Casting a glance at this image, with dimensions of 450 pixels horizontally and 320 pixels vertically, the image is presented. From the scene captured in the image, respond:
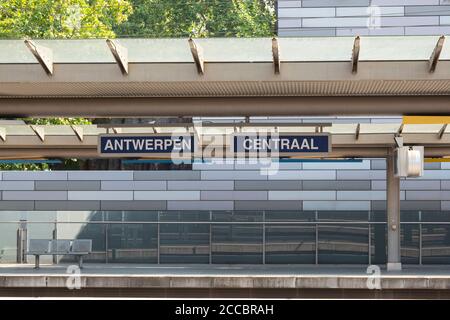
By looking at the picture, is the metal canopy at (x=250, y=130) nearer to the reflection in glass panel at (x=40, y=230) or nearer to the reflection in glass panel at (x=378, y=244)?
the reflection in glass panel at (x=40, y=230)

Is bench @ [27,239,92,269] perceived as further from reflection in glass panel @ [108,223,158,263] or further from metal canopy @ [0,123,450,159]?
metal canopy @ [0,123,450,159]

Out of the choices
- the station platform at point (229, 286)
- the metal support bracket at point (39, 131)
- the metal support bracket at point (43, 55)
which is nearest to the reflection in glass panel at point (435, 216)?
the station platform at point (229, 286)

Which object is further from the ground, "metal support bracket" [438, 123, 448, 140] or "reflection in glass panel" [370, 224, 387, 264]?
"metal support bracket" [438, 123, 448, 140]

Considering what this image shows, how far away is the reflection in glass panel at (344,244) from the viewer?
2445 cm

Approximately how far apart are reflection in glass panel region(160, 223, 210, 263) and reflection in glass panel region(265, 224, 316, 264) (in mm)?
1666

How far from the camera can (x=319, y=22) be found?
2523 cm

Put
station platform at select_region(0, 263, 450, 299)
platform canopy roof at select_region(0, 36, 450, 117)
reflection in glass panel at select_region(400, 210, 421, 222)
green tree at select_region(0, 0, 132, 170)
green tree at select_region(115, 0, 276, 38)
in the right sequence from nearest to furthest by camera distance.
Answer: platform canopy roof at select_region(0, 36, 450, 117) → station platform at select_region(0, 263, 450, 299) → reflection in glass panel at select_region(400, 210, 421, 222) → green tree at select_region(0, 0, 132, 170) → green tree at select_region(115, 0, 276, 38)

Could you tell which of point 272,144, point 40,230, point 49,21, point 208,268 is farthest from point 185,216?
point 272,144

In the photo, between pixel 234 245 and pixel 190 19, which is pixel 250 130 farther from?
pixel 190 19

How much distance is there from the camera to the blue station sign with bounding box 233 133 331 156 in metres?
15.3

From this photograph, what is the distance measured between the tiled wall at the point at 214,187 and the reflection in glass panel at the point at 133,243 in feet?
3.26

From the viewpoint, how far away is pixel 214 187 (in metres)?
25.3

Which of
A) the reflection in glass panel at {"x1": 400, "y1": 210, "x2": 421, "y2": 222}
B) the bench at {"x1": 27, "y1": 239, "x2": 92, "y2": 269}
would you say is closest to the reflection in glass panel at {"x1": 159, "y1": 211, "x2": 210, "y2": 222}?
the bench at {"x1": 27, "y1": 239, "x2": 92, "y2": 269}

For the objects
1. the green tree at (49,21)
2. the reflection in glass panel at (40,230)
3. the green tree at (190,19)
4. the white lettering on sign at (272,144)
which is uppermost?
the green tree at (190,19)
